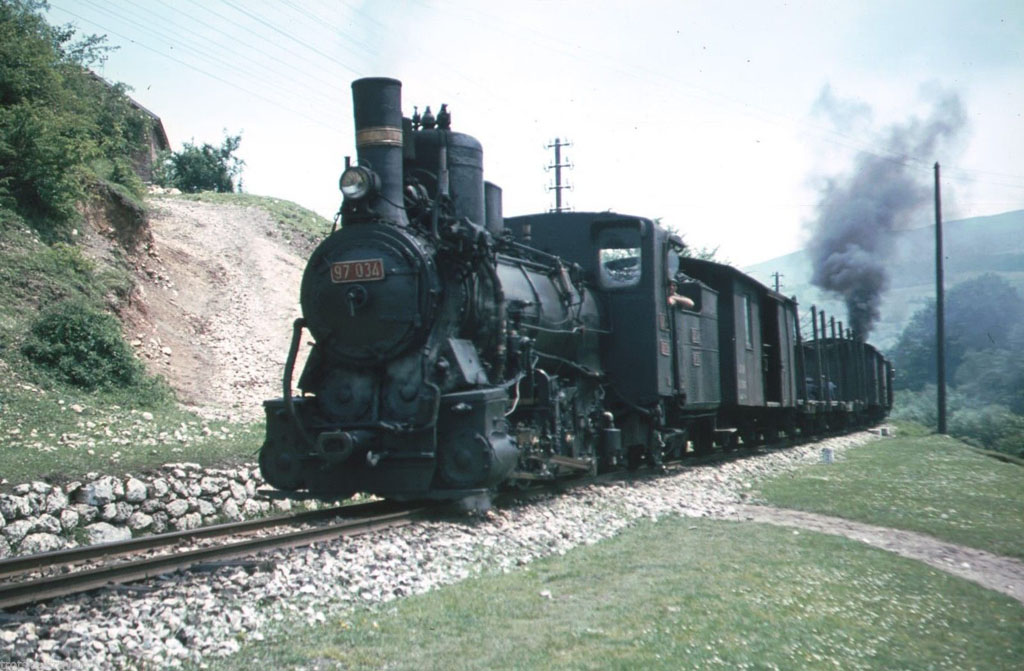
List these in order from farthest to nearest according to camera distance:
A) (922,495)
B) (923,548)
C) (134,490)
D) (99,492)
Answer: (922,495) → (134,490) → (99,492) → (923,548)

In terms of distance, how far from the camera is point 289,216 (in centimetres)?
4262

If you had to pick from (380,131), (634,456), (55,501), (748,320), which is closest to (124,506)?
(55,501)

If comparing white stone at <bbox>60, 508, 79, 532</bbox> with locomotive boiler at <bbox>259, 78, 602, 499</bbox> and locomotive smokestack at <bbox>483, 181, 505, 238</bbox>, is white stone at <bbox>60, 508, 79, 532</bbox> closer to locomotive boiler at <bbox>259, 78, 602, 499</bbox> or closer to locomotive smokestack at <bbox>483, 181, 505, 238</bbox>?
locomotive boiler at <bbox>259, 78, 602, 499</bbox>

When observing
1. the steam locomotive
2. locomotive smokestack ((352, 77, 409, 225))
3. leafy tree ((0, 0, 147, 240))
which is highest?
leafy tree ((0, 0, 147, 240))

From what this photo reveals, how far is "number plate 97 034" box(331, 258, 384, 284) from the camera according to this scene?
30.1 feet

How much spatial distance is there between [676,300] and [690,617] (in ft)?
28.6

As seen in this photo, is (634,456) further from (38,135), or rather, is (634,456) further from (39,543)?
(38,135)

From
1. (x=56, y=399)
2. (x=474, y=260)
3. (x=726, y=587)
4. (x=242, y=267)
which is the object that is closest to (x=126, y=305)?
(x=56, y=399)

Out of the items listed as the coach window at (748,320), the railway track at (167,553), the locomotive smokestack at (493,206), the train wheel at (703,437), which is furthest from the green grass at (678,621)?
the coach window at (748,320)

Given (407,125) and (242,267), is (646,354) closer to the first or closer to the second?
(407,125)

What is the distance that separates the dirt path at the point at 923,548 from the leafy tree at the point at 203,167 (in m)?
45.9

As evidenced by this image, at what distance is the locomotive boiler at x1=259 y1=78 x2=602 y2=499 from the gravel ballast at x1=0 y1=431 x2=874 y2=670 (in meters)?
0.72

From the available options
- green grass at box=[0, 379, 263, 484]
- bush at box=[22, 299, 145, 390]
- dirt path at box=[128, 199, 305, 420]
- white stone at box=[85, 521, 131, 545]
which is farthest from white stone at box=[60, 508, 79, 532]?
dirt path at box=[128, 199, 305, 420]

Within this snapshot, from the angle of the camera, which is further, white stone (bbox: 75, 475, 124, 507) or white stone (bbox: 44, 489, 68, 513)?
white stone (bbox: 75, 475, 124, 507)
